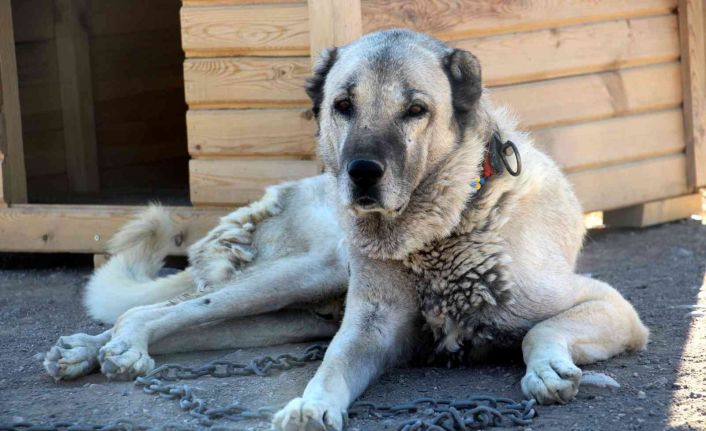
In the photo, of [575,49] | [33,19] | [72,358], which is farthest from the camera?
[33,19]

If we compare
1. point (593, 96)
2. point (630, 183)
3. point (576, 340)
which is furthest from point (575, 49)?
point (576, 340)

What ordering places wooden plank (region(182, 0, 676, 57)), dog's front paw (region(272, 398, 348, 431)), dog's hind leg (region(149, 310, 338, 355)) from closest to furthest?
1. dog's front paw (region(272, 398, 348, 431))
2. dog's hind leg (region(149, 310, 338, 355))
3. wooden plank (region(182, 0, 676, 57))

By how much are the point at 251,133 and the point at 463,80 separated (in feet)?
6.33

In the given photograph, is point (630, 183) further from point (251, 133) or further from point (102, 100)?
point (102, 100)

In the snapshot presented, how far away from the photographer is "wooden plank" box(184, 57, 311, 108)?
5.22 meters

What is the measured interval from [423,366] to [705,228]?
3.44m

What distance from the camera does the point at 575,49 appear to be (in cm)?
607

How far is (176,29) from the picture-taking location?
7938 mm

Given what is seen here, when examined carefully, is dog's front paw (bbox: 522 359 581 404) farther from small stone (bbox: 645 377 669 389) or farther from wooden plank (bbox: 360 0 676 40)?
wooden plank (bbox: 360 0 676 40)

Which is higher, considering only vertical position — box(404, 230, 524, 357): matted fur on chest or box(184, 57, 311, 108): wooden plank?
box(184, 57, 311, 108): wooden plank

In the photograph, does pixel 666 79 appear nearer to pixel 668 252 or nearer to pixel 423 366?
pixel 668 252

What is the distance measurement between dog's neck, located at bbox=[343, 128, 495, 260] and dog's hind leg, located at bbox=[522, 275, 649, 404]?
0.46 metres

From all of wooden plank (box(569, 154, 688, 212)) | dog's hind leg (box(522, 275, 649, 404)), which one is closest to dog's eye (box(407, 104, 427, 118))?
dog's hind leg (box(522, 275, 649, 404))

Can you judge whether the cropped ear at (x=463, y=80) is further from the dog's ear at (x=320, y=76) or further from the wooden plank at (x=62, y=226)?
the wooden plank at (x=62, y=226)
